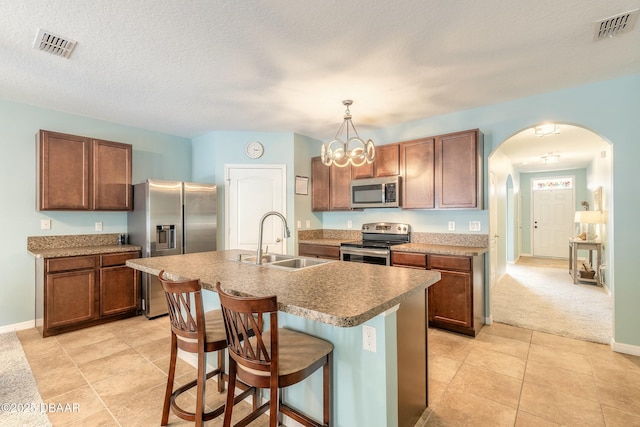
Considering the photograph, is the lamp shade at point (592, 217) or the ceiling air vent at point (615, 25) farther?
the lamp shade at point (592, 217)

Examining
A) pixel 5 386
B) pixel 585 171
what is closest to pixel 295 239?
pixel 5 386

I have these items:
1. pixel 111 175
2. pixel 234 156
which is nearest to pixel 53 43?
pixel 111 175

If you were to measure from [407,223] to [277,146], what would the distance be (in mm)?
2293

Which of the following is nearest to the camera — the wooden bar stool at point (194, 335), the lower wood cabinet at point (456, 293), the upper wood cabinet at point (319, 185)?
the wooden bar stool at point (194, 335)

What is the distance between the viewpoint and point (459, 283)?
10.5 feet

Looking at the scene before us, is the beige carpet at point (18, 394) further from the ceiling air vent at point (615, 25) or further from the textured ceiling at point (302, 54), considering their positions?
the ceiling air vent at point (615, 25)

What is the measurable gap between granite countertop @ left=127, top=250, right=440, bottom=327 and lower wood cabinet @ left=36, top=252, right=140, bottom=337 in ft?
5.14

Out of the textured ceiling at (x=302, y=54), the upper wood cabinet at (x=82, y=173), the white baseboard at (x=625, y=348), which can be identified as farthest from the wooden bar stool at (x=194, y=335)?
the white baseboard at (x=625, y=348)

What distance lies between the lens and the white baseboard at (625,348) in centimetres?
276

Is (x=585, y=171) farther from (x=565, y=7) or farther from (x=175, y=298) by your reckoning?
(x=175, y=298)

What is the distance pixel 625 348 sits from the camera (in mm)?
2795

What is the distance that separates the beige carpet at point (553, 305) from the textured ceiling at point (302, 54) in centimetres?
263

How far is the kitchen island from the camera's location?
4.36 feet

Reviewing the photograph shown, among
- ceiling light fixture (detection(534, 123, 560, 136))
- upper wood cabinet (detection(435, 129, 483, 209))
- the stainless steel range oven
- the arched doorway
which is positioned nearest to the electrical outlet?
the stainless steel range oven
